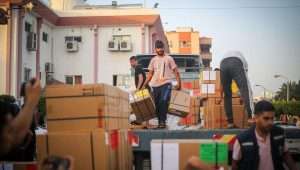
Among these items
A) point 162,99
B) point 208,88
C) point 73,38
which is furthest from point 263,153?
point 73,38

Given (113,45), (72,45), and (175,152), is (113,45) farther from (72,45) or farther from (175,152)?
(175,152)

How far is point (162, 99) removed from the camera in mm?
9508

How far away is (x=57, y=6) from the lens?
53.3 m

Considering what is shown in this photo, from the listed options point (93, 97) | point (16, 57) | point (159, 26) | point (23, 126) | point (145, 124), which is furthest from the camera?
point (159, 26)

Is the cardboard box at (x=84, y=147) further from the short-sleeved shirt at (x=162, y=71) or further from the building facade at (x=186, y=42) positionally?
the building facade at (x=186, y=42)

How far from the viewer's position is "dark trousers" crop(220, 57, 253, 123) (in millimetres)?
8633

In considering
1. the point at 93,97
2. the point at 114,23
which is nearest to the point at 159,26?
the point at 114,23

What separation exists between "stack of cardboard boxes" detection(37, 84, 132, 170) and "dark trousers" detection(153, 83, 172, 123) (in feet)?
10.3

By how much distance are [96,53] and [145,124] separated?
35095mm

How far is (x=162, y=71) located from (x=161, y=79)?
16 centimetres

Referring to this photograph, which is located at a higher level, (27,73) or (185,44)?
(185,44)

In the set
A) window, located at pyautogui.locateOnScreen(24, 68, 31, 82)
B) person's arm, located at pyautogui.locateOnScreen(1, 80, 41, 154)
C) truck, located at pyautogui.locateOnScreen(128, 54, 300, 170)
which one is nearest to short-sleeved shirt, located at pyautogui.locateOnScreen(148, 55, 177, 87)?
truck, located at pyautogui.locateOnScreen(128, 54, 300, 170)

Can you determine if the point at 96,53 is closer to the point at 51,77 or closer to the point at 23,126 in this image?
the point at 51,77

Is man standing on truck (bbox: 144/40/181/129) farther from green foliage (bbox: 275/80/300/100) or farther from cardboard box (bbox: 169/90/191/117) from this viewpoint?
green foliage (bbox: 275/80/300/100)
